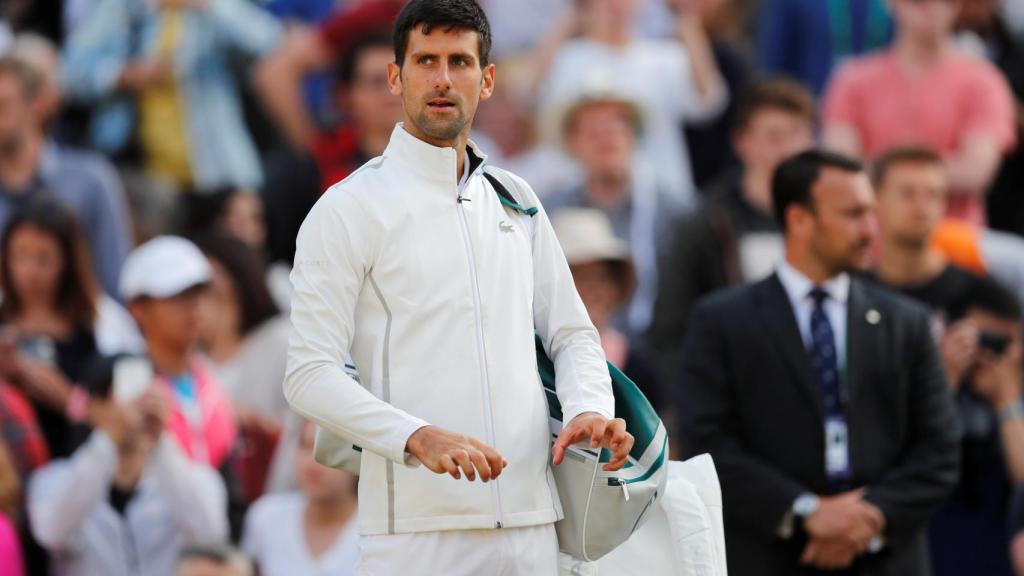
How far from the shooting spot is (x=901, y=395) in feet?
23.6

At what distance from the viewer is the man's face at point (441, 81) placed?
4.53m

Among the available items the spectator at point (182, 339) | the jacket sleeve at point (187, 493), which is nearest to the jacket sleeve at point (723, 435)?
the jacket sleeve at point (187, 493)

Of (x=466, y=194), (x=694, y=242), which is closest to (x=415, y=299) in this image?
(x=466, y=194)

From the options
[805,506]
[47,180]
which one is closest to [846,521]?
[805,506]

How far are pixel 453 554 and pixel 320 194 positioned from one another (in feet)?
21.5

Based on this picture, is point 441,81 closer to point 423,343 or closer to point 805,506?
point 423,343

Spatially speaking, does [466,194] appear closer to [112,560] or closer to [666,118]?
[112,560]

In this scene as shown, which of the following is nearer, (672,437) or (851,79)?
(672,437)

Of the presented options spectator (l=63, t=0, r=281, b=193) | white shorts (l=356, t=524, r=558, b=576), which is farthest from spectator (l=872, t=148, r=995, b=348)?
white shorts (l=356, t=524, r=558, b=576)

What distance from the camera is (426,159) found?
4.64 metres

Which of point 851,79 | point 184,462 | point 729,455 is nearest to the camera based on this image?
point 729,455

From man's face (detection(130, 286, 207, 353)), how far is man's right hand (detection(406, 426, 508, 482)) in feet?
13.7

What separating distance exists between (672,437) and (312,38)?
422 cm

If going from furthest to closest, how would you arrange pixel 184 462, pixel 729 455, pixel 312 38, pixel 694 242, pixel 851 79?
pixel 312 38 < pixel 851 79 < pixel 694 242 < pixel 184 462 < pixel 729 455
